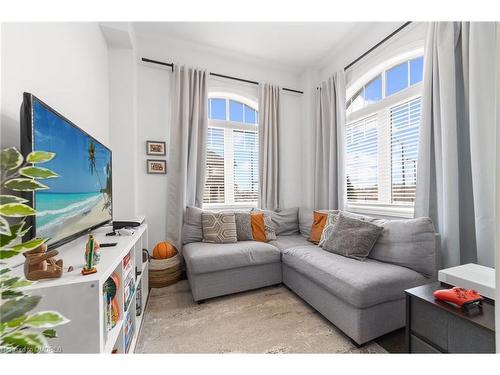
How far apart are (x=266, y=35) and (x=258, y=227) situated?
2.37 m

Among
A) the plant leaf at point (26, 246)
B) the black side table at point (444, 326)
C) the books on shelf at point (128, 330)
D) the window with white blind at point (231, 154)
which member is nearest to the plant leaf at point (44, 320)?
the plant leaf at point (26, 246)

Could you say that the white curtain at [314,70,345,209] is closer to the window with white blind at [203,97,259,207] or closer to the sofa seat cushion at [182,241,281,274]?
the window with white blind at [203,97,259,207]

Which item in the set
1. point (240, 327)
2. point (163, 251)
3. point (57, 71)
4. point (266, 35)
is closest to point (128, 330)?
point (240, 327)

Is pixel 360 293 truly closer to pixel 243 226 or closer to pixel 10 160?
pixel 243 226

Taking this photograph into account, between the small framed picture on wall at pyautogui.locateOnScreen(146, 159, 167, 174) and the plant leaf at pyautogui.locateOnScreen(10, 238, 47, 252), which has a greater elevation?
the small framed picture on wall at pyautogui.locateOnScreen(146, 159, 167, 174)

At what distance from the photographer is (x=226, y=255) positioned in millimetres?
2057

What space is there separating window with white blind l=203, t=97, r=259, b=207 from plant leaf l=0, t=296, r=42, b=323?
101 inches

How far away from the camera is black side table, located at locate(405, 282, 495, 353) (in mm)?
898

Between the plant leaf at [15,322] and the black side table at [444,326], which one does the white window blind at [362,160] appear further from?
the plant leaf at [15,322]

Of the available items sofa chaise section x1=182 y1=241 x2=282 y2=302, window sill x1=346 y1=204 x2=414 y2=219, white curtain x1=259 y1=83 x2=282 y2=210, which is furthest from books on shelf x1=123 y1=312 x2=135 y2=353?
window sill x1=346 y1=204 x2=414 y2=219

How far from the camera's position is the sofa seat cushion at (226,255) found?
1.97 meters

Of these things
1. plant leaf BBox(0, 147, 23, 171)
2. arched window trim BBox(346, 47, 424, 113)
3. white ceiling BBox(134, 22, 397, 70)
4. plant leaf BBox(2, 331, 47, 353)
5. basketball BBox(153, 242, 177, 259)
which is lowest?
basketball BBox(153, 242, 177, 259)

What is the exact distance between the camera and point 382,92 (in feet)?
8.21
